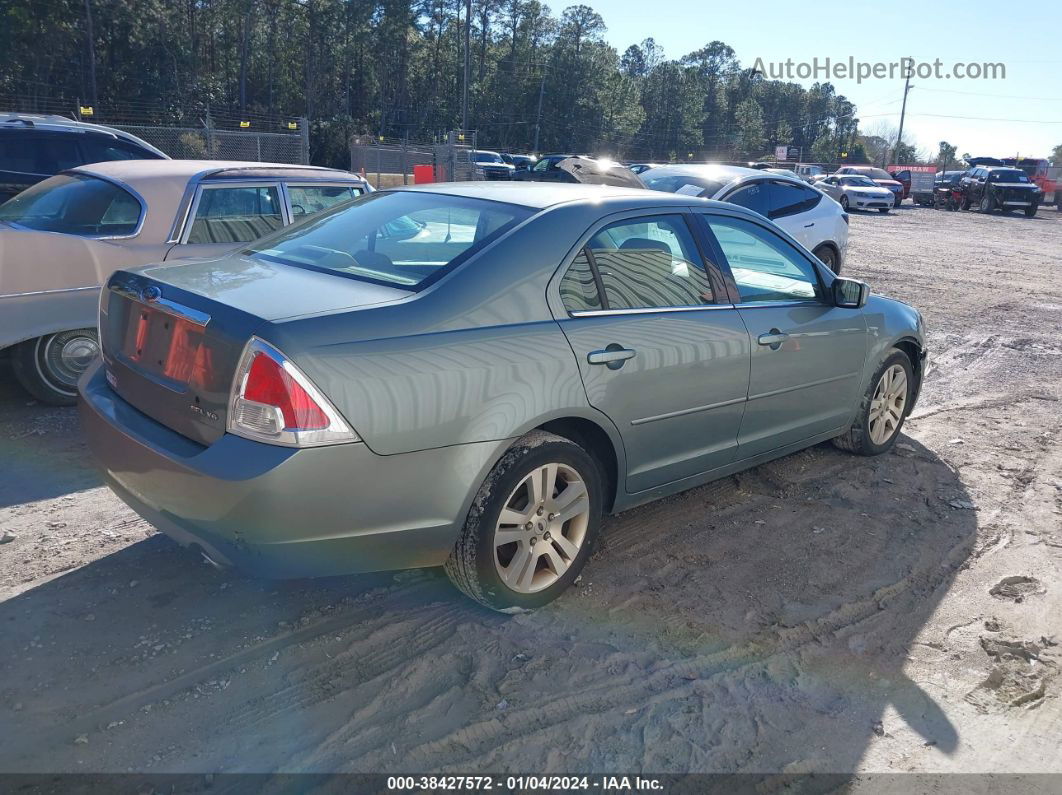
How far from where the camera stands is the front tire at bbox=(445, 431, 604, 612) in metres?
3.22

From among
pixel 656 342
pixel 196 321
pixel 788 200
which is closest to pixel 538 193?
pixel 656 342

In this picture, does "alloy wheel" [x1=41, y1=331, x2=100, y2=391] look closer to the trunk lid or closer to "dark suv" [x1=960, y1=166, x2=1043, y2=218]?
the trunk lid

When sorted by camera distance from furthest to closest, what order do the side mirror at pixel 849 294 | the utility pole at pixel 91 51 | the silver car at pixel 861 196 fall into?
the utility pole at pixel 91 51, the silver car at pixel 861 196, the side mirror at pixel 849 294

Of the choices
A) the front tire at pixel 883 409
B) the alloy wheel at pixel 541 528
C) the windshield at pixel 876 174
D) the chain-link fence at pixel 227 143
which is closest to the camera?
the alloy wheel at pixel 541 528

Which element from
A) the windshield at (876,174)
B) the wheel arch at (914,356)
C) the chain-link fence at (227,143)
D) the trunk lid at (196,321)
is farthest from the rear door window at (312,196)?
the windshield at (876,174)

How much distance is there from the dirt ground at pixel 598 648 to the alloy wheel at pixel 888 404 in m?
0.53

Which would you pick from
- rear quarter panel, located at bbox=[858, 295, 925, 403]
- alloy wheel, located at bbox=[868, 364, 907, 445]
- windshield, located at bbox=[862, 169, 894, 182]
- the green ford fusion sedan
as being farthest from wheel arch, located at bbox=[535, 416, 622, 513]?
windshield, located at bbox=[862, 169, 894, 182]

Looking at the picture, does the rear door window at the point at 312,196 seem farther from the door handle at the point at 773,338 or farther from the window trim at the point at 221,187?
the door handle at the point at 773,338

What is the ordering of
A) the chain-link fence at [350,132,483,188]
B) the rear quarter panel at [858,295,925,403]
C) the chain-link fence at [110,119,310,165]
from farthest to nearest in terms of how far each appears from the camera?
the chain-link fence at [350,132,483,188] < the chain-link fence at [110,119,310,165] < the rear quarter panel at [858,295,925,403]

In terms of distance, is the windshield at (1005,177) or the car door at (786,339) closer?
the car door at (786,339)

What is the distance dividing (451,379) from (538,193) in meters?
1.27

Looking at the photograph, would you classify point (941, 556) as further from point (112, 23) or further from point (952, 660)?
point (112, 23)

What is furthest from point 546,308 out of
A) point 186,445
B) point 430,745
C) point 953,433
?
point 953,433

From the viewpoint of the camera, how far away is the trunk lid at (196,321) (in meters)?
2.86
